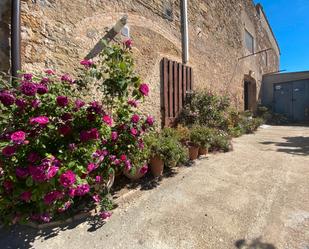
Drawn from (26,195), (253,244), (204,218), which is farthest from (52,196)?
(253,244)

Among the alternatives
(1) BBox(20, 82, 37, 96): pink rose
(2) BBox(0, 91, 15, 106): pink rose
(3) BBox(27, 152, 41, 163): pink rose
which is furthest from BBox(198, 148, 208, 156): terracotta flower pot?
(2) BBox(0, 91, 15, 106): pink rose

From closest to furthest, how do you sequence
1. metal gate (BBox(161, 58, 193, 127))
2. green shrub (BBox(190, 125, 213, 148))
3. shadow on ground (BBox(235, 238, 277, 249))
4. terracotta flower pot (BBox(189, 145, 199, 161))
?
shadow on ground (BBox(235, 238, 277, 249)) → terracotta flower pot (BBox(189, 145, 199, 161)) → green shrub (BBox(190, 125, 213, 148)) → metal gate (BBox(161, 58, 193, 127))

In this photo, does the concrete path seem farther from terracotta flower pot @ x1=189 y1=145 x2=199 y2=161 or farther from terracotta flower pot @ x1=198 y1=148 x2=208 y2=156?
terracotta flower pot @ x1=198 y1=148 x2=208 y2=156

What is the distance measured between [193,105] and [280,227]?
13.8ft

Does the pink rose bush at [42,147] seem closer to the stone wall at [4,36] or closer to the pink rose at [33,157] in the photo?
the pink rose at [33,157]

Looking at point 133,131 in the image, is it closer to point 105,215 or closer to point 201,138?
point 105,215

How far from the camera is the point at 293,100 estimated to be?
11.6 meters

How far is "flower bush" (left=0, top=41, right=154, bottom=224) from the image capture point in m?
1.79

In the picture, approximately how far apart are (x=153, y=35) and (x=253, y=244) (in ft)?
14.8

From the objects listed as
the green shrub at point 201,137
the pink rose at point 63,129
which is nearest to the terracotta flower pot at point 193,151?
the green shrub at point 201,137

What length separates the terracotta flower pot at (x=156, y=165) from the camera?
3.45m

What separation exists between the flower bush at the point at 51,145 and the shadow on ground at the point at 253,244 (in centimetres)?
139

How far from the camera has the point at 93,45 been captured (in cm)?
369

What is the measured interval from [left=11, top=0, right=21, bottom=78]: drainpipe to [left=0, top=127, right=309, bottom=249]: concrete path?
1917 mm
